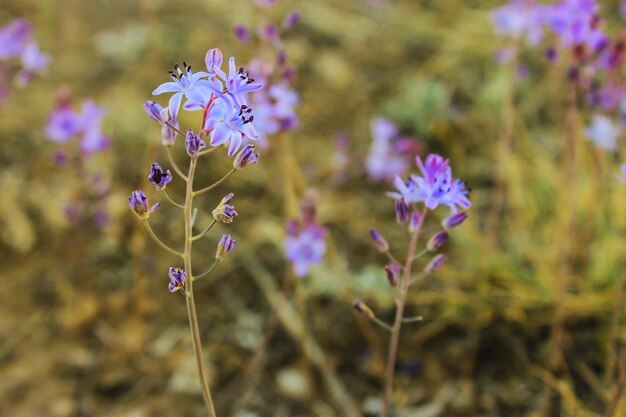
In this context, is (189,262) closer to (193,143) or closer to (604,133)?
(193,143)

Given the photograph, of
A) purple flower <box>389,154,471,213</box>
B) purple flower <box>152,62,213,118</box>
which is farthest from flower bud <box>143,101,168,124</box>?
purple flower <box>389,154,471,213</box>

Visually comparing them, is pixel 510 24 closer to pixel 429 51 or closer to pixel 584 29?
pixel 584 29

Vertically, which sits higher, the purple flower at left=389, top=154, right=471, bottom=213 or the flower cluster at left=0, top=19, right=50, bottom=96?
the flower cluster at left=0, top=19, right=50, bottom=96

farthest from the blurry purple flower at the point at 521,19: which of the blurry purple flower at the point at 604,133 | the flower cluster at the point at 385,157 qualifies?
the flower cluster at the point at 385,157

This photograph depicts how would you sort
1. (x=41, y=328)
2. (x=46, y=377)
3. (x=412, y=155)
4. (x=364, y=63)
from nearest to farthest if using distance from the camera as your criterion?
(x=46, y=377) → (x=41, y=328) → (x=412, y=155) → (x=364, y=63)

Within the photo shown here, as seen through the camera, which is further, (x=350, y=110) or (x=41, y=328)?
(x=350, y=110)

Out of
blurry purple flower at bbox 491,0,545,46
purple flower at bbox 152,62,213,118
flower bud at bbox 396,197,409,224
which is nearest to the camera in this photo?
purple flower at bbox 152,62,213,118

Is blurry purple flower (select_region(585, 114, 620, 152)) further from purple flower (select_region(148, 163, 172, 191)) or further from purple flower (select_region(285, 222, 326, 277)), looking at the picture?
purple flower (select_region(148, 163, 172, 191))

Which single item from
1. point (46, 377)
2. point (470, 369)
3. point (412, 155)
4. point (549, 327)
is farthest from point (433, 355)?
point (46, 377)
